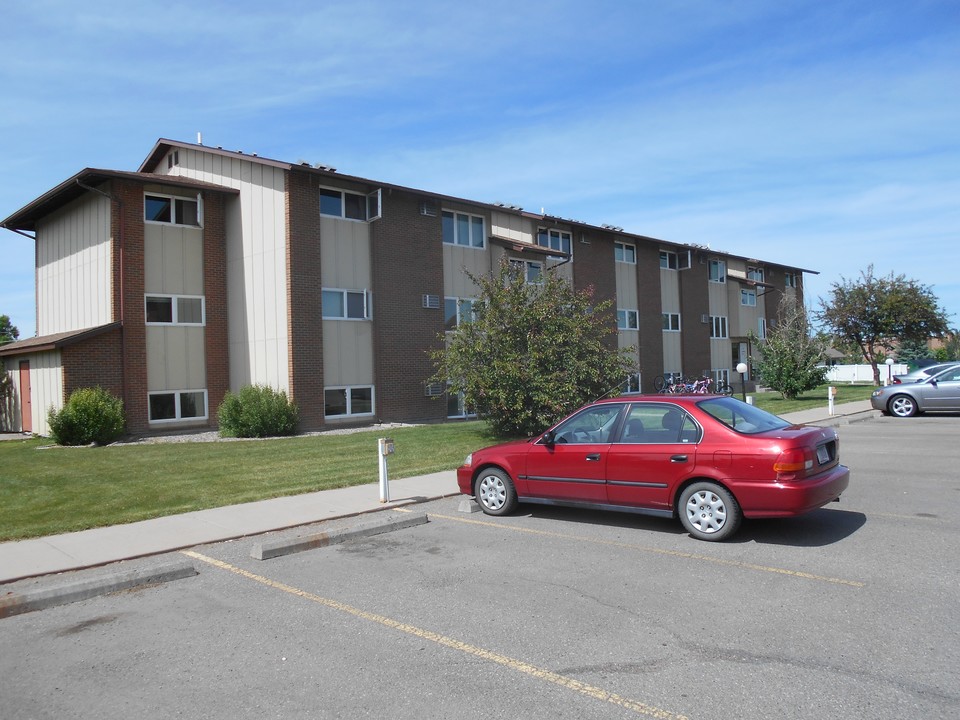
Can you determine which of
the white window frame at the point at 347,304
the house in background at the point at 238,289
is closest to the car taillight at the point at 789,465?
the house in background at the point at 238,289

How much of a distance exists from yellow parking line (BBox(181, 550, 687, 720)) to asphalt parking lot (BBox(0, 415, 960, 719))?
0.7 inches

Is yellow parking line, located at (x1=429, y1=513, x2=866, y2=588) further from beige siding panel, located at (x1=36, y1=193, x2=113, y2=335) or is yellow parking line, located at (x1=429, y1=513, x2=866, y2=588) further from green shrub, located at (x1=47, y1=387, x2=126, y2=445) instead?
beige siding panel, located at (x1=36, y1=193, x2=113, y2=335)

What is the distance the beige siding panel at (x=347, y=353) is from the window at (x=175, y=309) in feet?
12.3

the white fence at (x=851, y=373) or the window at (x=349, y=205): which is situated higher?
the window at (x=349, y=205)

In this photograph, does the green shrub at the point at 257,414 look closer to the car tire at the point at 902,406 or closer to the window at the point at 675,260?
the car tire at the point at 902,406

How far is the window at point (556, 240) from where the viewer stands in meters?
28.0

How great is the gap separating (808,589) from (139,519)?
7321mm

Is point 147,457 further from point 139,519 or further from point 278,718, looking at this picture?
point 278,718

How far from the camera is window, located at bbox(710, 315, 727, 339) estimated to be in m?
→ 37.9

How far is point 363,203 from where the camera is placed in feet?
72.0

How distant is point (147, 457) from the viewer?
577 inches

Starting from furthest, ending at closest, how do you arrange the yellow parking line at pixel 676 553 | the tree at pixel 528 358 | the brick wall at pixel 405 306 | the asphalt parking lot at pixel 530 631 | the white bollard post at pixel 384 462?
the brick wall at pixel 405 306 < the tree at pixel 528 358 < the white bollard post at pixel 384 462 < the yellow parking line at pixel 676 553 < the asphalt parking lot at pixel 530 631

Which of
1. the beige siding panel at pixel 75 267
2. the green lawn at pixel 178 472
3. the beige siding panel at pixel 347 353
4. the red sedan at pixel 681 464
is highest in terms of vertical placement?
the beige siding panel at pixel 75 267

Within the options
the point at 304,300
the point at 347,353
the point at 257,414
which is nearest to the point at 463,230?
the point at 347,353
